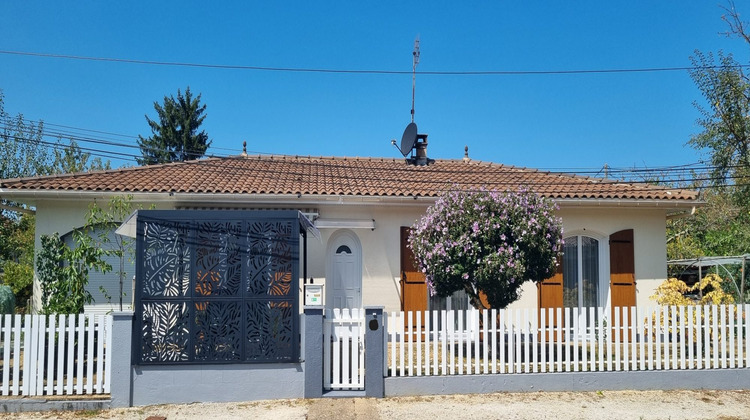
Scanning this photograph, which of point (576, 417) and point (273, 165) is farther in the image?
point (273, 165)

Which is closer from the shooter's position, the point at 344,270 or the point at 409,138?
the point at 344,270

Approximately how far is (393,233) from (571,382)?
4973mm

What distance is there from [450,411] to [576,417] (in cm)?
151

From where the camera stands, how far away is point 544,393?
7691 mm

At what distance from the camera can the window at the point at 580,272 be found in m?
12.0

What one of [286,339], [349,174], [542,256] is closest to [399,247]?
[349,174]

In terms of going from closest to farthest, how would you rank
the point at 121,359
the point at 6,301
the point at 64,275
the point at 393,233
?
the point at 121,359 < the point at 64,275 < the point at 6,301 < the point at 393,233

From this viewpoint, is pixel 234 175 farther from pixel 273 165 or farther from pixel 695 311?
pixel 695 311

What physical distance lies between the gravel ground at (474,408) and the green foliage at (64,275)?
7.36 feet

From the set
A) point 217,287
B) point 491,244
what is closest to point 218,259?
point 217,287

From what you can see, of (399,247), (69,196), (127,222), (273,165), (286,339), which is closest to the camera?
(286,339)

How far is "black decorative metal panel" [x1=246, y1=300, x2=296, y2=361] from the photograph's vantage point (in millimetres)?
7391

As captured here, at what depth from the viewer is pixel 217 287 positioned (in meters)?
7.49

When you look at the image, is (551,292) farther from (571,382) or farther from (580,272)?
(571,382)
